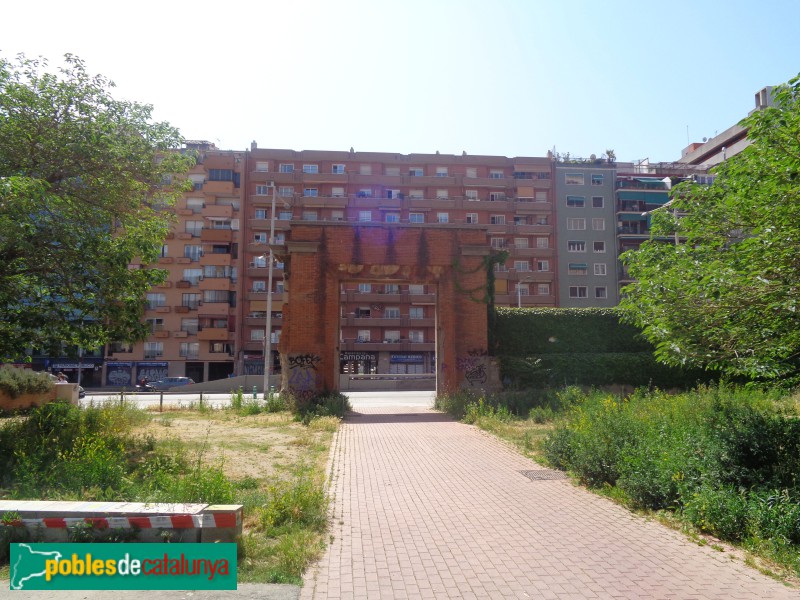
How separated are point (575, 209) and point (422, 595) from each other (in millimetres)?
58486

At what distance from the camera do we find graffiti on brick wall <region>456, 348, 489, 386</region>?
20.8m

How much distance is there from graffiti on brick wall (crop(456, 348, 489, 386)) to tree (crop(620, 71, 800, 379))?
11915 mm

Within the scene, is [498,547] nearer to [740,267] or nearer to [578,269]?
[740,267]

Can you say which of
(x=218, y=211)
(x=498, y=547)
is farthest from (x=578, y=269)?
(x=498, y=547)

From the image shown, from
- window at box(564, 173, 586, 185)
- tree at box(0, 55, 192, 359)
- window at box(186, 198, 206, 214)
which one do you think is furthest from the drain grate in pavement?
window at box(564, 173, 586, 185)

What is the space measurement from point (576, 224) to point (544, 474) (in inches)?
2093

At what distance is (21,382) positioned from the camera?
19531 millimetres

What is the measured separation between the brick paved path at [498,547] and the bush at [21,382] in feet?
49.7

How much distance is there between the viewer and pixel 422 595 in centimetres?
455

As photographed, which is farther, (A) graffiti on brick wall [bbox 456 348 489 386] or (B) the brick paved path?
(A) graffiti on brick wall [bbox 456 348 489 386]

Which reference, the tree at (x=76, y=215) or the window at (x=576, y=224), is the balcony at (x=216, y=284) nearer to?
the window at (x=576, y=224)

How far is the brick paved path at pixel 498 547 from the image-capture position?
4.70 metres

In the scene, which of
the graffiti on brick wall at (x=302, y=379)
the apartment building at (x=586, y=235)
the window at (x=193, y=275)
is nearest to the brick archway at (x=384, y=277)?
the graffiti on brick wall at (x=302, y=379)

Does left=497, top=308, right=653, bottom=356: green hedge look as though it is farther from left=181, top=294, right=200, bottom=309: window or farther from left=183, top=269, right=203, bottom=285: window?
left=183, top=269, right=203, bottom=285: window
